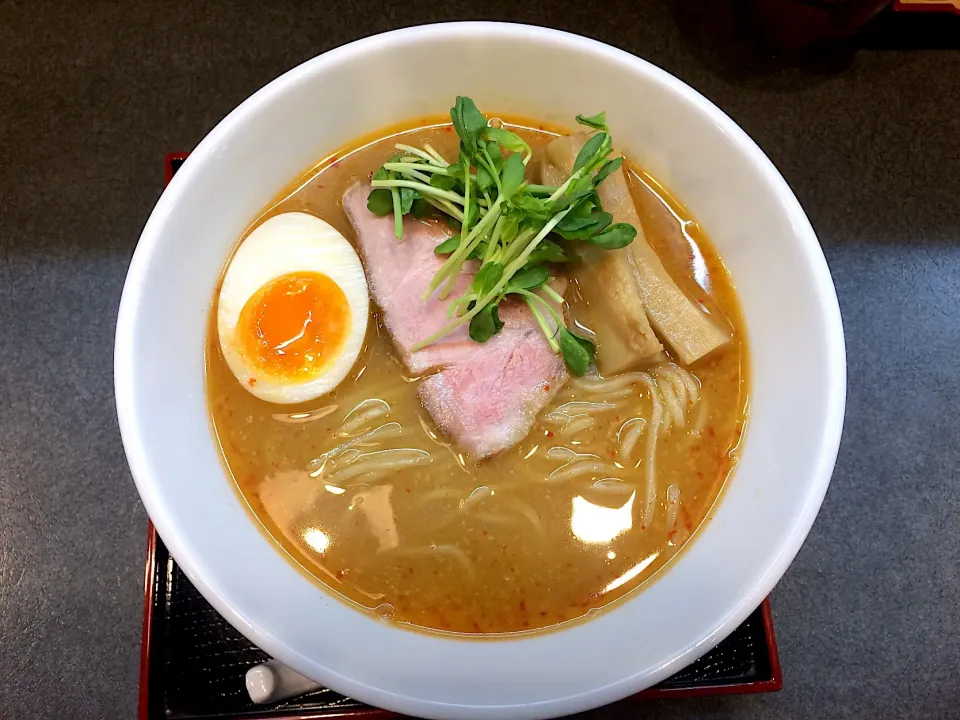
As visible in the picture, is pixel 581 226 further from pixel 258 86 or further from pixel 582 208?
pixel 258 86

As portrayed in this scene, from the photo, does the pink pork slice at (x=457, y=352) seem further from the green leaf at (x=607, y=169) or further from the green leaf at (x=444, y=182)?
the green leaf at (x=607, y=169)

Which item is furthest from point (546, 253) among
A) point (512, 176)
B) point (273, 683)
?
point (273, 683)

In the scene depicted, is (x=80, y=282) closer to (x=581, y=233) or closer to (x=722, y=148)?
(x=581, y=233)

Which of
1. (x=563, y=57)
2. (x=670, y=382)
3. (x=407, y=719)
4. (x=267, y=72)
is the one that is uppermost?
(x=267, y=72)

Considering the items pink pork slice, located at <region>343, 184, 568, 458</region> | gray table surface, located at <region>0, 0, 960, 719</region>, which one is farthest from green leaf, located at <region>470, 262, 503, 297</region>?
gray table surface, located at <region>0, 0, 960, 719</region>

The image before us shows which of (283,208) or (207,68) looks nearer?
(283,208)

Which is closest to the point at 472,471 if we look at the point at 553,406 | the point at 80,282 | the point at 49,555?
the point at 553,406

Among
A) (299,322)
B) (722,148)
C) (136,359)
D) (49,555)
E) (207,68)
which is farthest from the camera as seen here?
(207,68)
